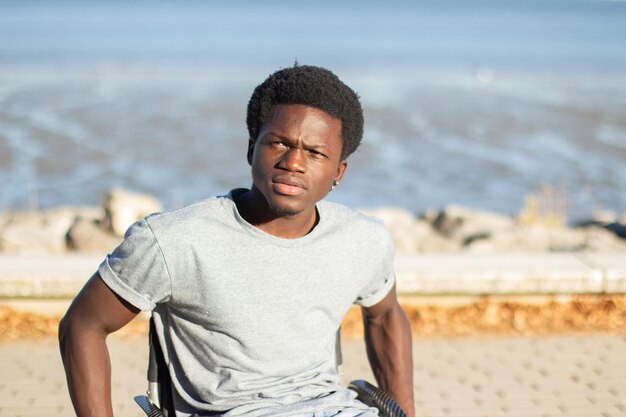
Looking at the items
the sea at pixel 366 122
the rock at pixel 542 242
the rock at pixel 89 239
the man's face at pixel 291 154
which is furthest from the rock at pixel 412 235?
the man's face at pixel 291 154

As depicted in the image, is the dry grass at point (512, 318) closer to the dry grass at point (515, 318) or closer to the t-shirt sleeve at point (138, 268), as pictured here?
the dry grass at point (515, 318)

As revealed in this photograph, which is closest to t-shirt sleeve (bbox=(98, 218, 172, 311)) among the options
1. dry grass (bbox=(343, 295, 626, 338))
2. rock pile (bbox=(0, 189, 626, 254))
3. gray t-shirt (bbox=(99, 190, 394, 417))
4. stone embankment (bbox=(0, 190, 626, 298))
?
gray t-shirt (bbox=(99, 190, 394, 417))

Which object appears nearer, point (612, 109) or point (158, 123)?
point (158, 123)

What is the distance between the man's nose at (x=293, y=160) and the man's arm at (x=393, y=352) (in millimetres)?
738

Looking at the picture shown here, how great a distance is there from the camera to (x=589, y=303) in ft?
18.6

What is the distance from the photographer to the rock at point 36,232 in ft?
24.5

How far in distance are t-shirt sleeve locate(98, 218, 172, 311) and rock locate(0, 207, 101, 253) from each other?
16.2ft

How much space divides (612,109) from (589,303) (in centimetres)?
1318

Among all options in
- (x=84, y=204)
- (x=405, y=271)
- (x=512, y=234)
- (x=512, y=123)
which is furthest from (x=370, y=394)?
(x=512, y=123)

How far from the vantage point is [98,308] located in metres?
2.66

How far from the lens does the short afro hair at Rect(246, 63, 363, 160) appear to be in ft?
9.03

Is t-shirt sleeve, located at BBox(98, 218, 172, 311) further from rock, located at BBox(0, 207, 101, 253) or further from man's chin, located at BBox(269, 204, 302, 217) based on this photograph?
rock, located at BBox(0, 207, 101, 253)

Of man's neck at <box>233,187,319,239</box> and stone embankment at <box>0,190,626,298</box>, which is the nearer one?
man's neck at <box>233,187,319,239</box>

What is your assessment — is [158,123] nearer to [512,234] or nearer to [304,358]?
[512,234]
